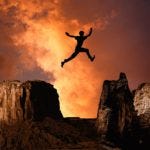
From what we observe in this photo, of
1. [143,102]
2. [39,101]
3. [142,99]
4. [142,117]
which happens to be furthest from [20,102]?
[142,117]

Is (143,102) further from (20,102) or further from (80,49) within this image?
(20,102)

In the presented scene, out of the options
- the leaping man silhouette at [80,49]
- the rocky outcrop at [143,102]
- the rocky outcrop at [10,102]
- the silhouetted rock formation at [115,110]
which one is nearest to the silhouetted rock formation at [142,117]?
the rocky outcrop at [143,102]

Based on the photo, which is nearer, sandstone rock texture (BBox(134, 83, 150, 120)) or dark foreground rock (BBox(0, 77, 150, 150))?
dark foreground rock (BBox(0, 77, 150, 150))

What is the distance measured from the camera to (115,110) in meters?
67.1

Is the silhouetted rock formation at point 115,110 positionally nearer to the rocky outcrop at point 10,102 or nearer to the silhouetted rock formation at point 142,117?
the silhouetted rock formation at point 142,117

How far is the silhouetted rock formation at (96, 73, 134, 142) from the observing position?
65.6m

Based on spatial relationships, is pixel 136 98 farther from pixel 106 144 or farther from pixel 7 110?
pixel 7 110

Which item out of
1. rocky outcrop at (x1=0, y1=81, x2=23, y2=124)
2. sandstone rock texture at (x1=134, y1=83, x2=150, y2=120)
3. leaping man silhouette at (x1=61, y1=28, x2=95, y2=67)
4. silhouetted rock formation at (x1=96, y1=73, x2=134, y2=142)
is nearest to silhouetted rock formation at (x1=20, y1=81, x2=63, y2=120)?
rocky outcrop at (x1=0, y1=81, x2=23, y2=124)

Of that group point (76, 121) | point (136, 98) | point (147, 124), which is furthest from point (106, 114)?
point (76, 121)

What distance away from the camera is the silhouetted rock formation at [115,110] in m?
65.6

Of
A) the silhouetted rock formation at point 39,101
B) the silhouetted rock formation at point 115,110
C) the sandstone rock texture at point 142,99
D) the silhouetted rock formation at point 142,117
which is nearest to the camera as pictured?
the silhouetted rock formation at point 115,110

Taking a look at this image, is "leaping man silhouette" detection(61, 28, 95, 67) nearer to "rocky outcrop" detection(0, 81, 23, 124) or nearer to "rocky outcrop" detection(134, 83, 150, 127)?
"rocky outcrop" detection(134, 83, 150, 127)

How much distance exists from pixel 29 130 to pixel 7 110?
31.1 feet

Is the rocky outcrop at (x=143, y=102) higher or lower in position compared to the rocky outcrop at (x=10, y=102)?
lower
